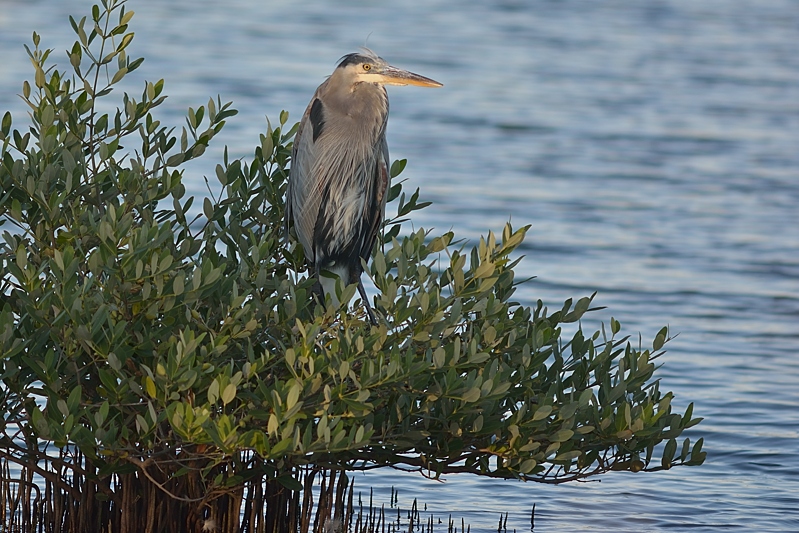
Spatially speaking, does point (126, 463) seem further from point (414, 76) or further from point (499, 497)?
point (499, 497)

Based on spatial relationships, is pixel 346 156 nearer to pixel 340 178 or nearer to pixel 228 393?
pixel 340 178

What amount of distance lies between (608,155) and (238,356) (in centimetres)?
1162

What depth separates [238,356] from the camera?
4.79m

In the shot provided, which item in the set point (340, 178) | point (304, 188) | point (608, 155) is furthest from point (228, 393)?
point (608, 155)

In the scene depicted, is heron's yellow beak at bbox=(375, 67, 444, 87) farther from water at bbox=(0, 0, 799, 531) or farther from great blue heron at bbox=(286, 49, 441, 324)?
water at bbox=(0, 0, 799, 531)

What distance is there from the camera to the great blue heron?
18.4 ft

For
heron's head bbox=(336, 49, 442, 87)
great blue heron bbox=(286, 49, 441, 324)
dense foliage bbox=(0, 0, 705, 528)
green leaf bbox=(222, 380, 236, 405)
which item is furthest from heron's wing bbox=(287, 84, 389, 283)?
green leaf bbox=(222, 380, 236, 405)

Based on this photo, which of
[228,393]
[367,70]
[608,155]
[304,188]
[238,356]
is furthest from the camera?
[608,155]

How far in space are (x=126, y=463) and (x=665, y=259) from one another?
317 inches

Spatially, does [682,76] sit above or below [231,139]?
above

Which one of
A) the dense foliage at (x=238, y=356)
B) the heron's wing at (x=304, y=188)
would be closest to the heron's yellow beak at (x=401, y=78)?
the heron's wing at (x=304, y=188)

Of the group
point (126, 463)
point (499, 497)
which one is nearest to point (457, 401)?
point (126, 463)

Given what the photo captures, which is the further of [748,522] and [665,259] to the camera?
[665,259]

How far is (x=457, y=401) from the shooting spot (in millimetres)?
4602
